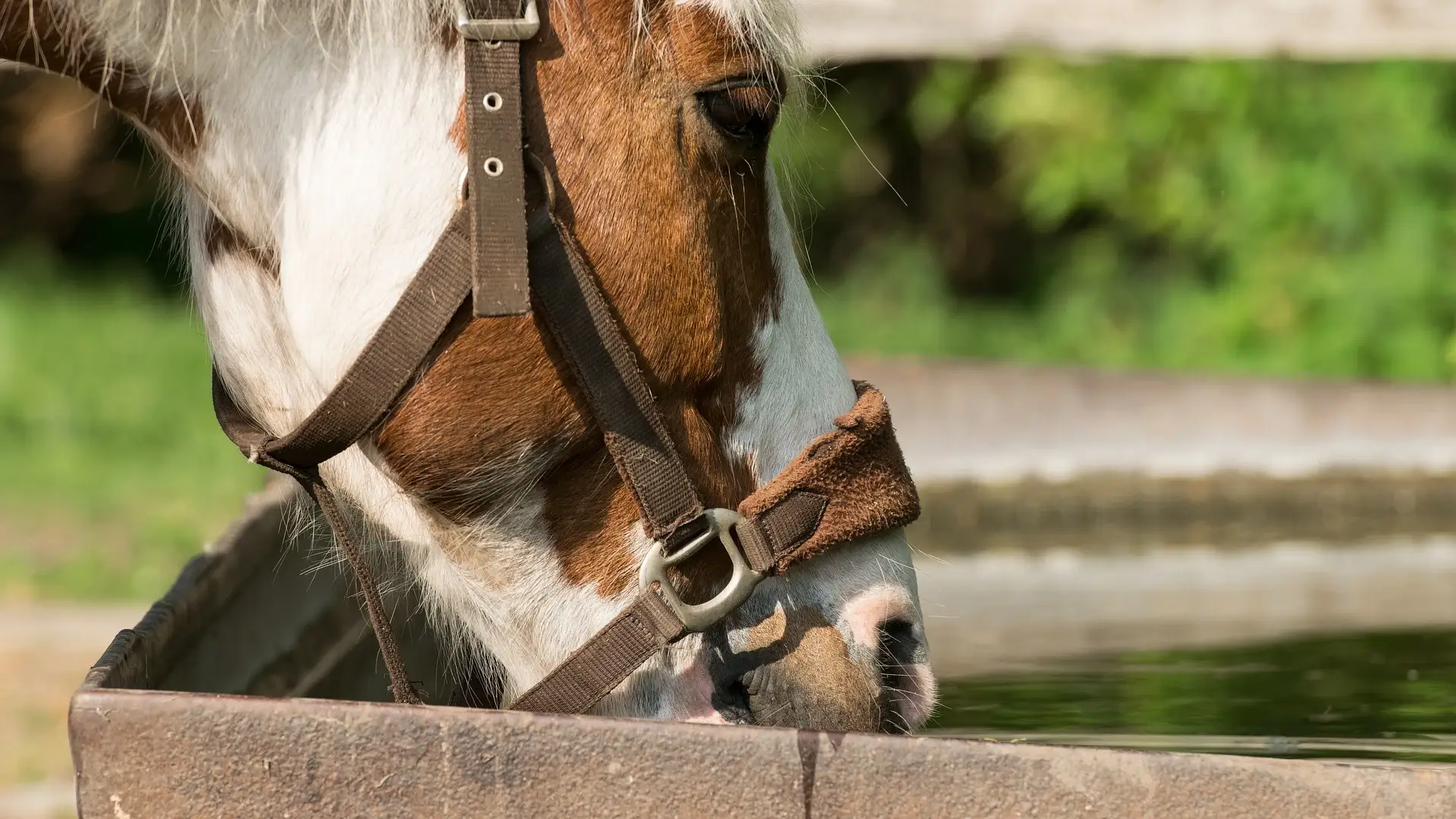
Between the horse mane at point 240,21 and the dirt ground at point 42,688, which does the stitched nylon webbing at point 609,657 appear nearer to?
the horse mane at point 240,21

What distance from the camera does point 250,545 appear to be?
270 centimetres

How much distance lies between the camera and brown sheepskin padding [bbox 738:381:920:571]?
181 centimetres

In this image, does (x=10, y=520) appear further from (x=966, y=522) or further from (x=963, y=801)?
(x=963, y=801)

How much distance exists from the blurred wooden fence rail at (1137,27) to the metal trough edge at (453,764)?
2.75 meters

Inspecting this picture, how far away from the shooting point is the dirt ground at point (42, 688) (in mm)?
3043

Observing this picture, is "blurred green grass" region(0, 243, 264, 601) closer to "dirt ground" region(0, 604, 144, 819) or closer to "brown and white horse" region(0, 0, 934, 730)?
"dirt ground" region(0, 604, 144, 819)

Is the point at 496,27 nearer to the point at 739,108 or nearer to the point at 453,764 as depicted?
the point at 739,108

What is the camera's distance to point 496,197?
1689 mm

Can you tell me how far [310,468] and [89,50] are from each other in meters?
0.49

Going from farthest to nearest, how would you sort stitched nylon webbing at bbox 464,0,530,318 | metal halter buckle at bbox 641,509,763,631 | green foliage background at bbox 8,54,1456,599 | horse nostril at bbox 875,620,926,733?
1. green foliage background at bbox 8,54,1456,599
2. horse nostril at bbox 875,620,926,733
3. metal halter buckle at bbox 641,509,763,631
4. stitched nylon webbing at bbox 464,0,530,318

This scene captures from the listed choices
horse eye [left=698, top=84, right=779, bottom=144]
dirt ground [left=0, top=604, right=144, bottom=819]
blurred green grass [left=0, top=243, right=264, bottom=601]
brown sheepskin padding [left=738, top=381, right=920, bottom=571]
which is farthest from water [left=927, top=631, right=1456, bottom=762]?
blurred green grass [left=0, top=243, right=264, bottom=601]

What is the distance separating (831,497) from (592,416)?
0.91 ft

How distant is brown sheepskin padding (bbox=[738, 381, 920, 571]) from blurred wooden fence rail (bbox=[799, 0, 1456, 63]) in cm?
221

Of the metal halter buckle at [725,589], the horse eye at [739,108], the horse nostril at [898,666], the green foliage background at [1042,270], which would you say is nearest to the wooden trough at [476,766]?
the metal halter buckle at [725,589]
